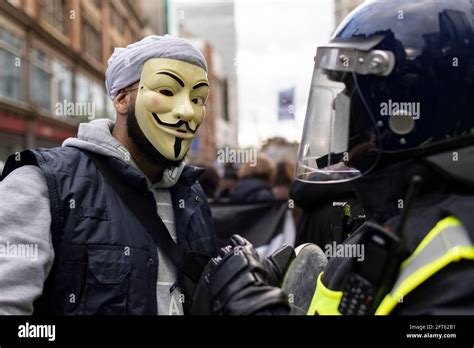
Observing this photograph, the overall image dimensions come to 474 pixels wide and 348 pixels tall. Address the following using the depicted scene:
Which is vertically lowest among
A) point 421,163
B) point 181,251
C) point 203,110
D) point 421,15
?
point 181,251

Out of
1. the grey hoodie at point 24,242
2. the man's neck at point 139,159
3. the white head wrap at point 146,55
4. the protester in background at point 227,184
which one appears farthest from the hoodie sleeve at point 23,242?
the protester in background at point 227,184

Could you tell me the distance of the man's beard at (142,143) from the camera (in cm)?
172

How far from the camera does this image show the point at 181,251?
5.43 feet

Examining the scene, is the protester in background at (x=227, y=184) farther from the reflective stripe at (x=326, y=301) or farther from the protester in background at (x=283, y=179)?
the reflective stripe at (x=326, y=301)

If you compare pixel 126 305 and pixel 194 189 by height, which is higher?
pixel 194 189

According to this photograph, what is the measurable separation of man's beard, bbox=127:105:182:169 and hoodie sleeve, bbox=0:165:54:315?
351 mm

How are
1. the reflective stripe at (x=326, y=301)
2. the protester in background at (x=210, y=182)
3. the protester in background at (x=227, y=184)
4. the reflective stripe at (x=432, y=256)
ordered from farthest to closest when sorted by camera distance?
the protester in background at (x=227, y=184), the protester in background at (x=210, y=182), the reflective stripe at (x=326, y=301), the reflective stripe at (x=432, y=256)

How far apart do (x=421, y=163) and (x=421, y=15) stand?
0.35 metres

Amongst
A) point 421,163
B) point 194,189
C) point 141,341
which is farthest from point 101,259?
point 421,163

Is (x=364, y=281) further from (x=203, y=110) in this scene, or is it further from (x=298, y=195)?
(x=298, y=195)

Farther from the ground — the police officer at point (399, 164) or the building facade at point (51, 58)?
the building facade at point (51, 58)

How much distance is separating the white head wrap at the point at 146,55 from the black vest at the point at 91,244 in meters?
0.29

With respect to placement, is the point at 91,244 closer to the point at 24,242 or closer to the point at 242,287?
the point at 24,242

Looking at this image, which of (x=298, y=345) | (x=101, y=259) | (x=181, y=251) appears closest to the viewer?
(x=298, y=345)
